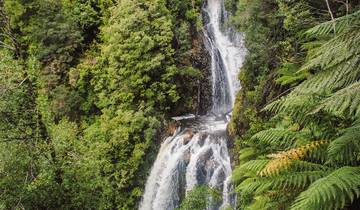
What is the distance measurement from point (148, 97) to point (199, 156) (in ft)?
12.4

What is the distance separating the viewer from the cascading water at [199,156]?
12.0 metres

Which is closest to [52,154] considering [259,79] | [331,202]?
[259,79]

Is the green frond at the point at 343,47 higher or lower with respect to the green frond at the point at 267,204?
higher

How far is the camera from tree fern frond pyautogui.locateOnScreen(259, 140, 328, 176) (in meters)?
3.40

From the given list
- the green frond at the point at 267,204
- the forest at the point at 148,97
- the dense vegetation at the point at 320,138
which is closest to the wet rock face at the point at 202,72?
the forest at the point at 148,97

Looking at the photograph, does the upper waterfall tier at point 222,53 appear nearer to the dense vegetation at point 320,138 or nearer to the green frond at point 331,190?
the dense vegetation at point 320,138

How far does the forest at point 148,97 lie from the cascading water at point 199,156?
0.68ft

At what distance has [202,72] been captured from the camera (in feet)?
53.2

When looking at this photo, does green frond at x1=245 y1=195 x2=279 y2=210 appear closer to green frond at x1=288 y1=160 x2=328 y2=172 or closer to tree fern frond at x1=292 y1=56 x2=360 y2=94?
green frond at x1=288 y1=160 x2=328 y2=172

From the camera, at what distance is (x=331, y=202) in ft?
9.36

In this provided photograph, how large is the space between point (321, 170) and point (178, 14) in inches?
567

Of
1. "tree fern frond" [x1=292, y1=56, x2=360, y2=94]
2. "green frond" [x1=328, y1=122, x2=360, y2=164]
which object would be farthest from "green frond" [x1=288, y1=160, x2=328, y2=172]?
"tree fern frond" [x1=292, y1=56, x2=360, y2=94]

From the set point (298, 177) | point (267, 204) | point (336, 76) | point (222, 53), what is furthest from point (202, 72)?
point (336, 76)

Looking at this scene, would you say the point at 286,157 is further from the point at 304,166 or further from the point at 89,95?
the point at 89,95
